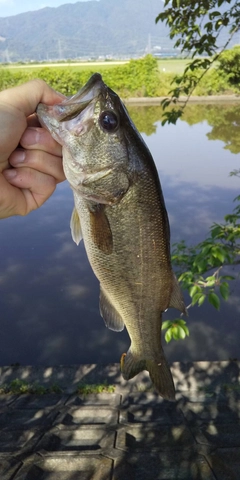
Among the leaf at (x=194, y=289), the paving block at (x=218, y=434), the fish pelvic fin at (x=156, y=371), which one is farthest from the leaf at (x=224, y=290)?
the paving block at (x=218, y=434)

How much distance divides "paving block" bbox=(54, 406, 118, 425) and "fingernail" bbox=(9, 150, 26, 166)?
3.20 m

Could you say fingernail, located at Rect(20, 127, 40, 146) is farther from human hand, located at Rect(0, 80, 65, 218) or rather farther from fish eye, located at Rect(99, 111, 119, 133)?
fish eye, located at Rect(99, 111, 119, 133)

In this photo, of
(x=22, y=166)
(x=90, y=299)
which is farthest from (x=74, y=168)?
(x=90, y=299)

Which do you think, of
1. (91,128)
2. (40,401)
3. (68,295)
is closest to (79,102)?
(91,128)

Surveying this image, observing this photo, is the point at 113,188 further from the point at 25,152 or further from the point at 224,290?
the point at 224,290

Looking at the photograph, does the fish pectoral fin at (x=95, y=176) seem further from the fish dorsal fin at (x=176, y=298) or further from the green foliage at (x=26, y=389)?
the green foliage at (x=26, y=389)

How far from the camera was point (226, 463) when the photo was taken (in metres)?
3.29

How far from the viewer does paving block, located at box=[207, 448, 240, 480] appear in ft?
10.3

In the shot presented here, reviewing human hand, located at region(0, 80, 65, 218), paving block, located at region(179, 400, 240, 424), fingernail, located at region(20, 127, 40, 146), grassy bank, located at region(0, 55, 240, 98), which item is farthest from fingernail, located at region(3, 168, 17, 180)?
grassy bank, located at region(0, 55, 240, 98)

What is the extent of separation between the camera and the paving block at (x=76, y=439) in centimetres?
374

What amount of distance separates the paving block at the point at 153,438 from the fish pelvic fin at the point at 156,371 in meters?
1.90

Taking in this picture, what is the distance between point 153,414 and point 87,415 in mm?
741

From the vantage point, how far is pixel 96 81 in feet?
5.71

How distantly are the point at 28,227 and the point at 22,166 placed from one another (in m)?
9.71
